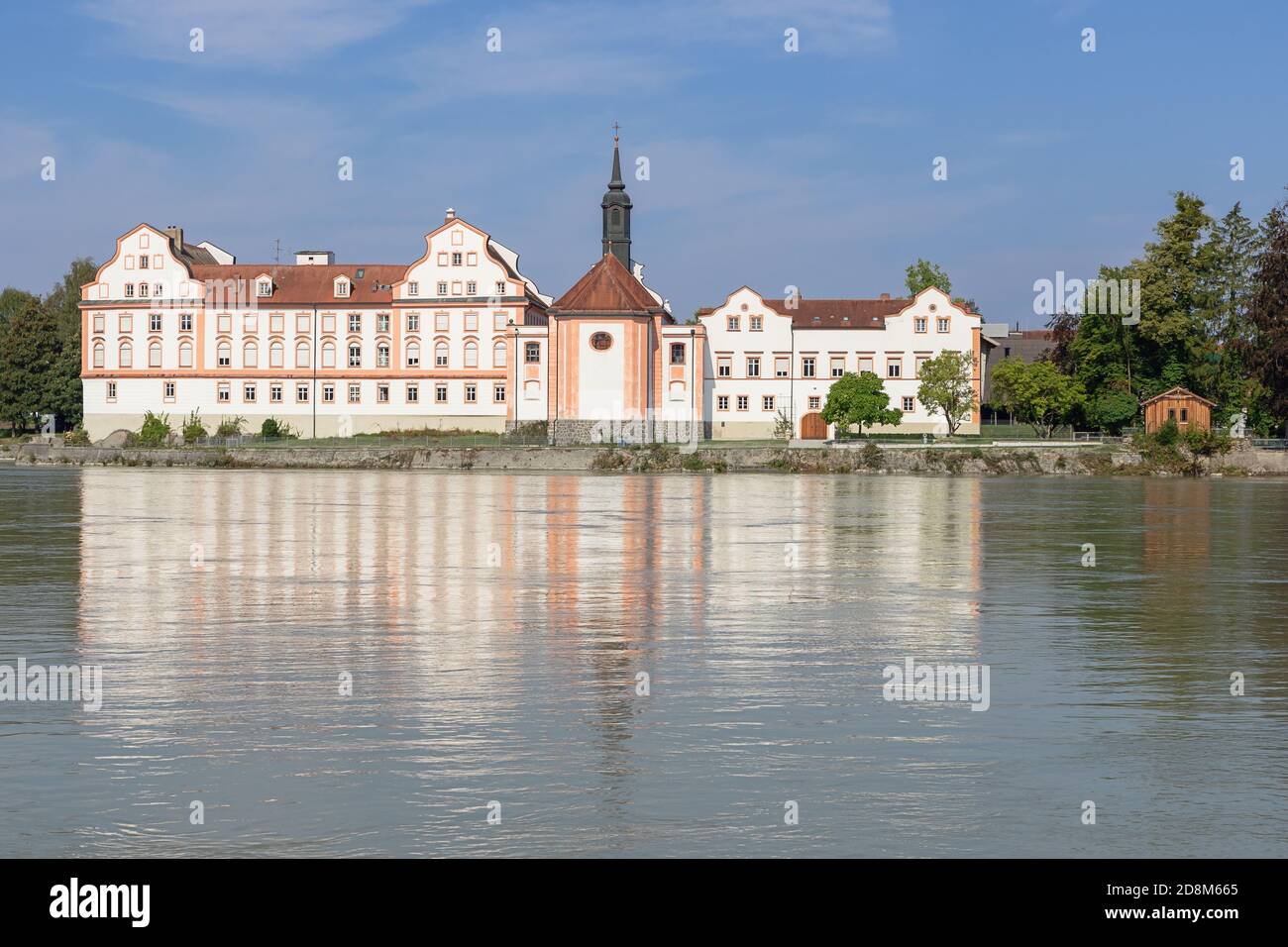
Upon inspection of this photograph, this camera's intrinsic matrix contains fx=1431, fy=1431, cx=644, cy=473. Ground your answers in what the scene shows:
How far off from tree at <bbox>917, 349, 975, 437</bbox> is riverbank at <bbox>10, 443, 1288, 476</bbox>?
14079 mm

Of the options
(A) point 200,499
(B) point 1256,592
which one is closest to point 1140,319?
(A) point 200,499

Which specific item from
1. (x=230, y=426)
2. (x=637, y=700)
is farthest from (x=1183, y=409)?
(x=637, y=700)

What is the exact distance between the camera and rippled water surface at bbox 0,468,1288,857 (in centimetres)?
872

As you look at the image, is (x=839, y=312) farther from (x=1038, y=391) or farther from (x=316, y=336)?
(x=316, y=336)

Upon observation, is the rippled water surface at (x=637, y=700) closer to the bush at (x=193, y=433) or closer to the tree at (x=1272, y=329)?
the tree at (x=1272, y=329)

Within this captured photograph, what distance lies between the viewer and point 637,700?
41.3 feet

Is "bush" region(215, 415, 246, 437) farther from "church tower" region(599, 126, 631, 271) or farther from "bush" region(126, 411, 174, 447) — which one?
"church tower" region(599, 126, 631, 271)

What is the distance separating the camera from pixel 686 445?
289 feet

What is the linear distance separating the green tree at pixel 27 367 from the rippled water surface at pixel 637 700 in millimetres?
92689

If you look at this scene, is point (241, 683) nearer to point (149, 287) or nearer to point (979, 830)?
point (979, 830)

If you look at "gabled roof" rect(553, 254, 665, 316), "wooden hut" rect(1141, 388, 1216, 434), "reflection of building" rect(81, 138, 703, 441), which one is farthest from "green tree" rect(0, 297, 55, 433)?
"wooden hut" rect(1141, 388, 1216, 434)

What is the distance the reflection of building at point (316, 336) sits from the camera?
355ft

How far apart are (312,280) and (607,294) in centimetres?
2569
